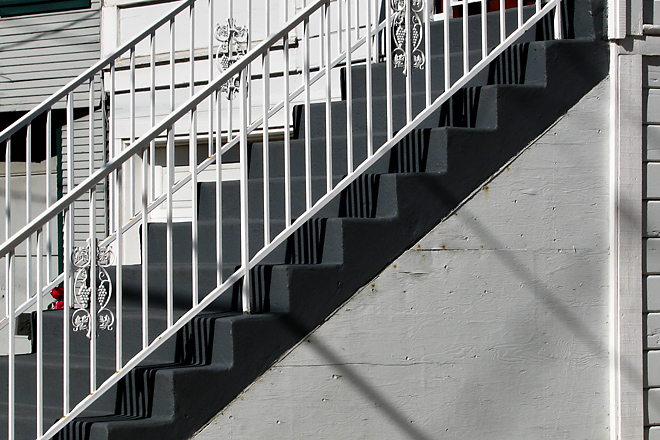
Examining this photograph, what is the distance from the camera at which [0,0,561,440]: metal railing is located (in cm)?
358

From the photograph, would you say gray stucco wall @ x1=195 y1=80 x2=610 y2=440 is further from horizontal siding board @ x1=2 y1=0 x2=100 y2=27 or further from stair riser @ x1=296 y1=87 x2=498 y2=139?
horizontal siding board @ x1=2 y1=0 x2=100 y2=27

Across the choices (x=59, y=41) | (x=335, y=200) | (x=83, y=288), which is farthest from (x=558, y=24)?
(x=59, y=41)

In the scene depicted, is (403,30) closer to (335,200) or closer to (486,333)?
(335,200)

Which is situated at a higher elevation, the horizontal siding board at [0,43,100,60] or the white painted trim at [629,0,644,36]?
the horizontal siding board at [0,43,100,60]

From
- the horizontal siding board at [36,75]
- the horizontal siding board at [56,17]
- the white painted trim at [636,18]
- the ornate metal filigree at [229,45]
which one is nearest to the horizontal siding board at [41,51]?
the horizontal siding board at [36,75]

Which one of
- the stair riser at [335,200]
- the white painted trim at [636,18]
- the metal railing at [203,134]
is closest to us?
the metal railing at [203,134]

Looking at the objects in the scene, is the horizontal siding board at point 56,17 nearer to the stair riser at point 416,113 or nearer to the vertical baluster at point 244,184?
the stair riser at point 416,113

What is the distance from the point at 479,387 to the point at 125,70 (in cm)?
442

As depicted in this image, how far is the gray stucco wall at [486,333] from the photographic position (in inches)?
155

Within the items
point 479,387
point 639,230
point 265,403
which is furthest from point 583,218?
point 265,403

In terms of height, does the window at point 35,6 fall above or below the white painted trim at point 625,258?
above

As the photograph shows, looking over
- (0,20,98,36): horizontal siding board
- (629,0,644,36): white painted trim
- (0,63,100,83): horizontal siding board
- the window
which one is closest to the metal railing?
(0,63,100,83): horizontal siding board

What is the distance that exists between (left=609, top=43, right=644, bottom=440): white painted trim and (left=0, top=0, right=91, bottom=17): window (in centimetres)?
500

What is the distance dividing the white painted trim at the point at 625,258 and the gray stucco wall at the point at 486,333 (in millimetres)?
54
